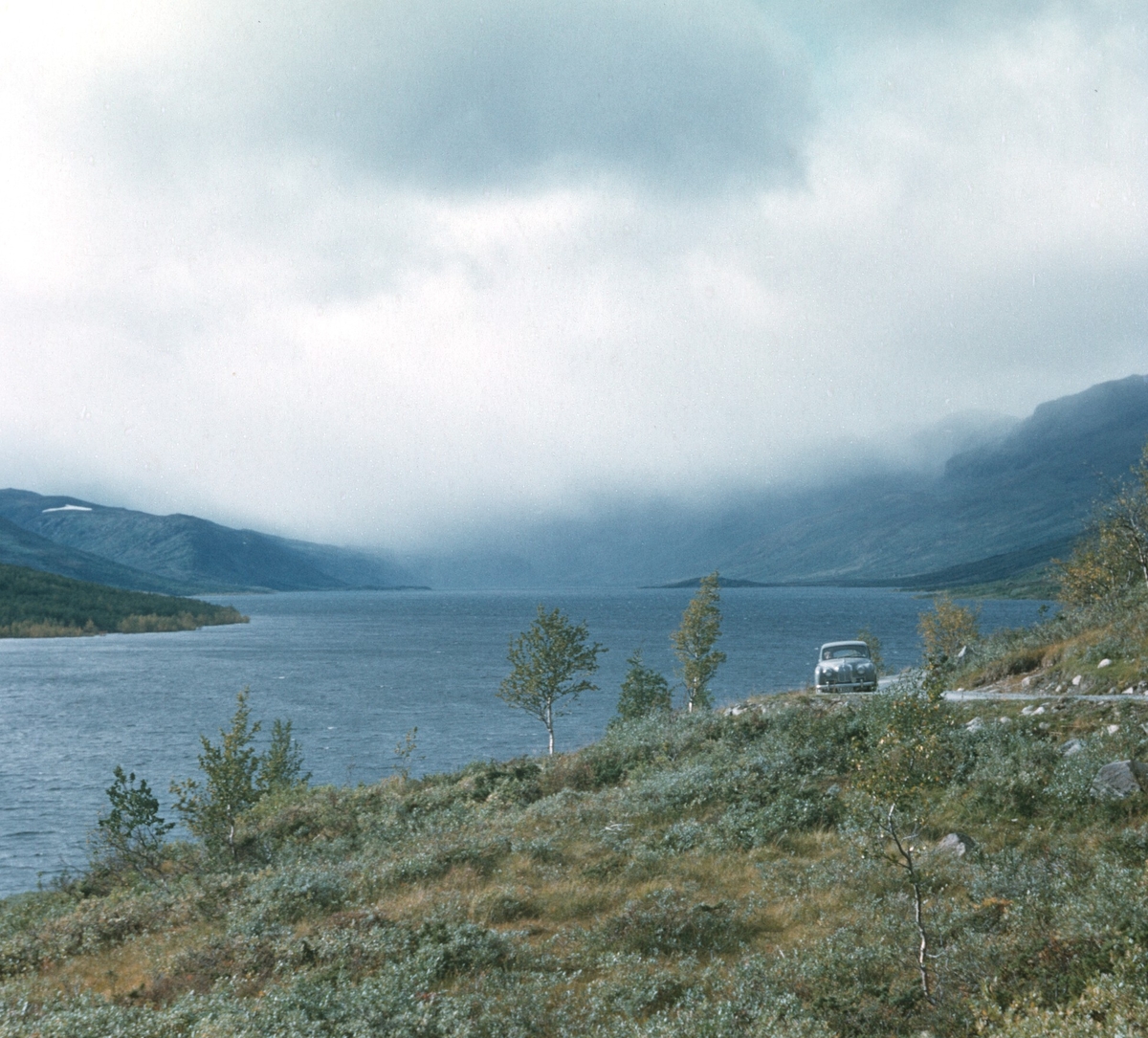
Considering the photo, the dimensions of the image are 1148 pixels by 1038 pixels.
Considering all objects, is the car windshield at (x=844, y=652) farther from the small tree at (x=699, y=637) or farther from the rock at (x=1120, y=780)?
the small tree at (x=699, y=637)

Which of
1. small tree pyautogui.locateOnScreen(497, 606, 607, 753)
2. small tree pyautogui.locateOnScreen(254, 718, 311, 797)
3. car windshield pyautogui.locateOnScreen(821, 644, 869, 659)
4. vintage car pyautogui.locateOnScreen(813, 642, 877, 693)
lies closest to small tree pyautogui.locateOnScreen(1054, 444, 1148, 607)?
car windshield pyautogui.locateOnScreen(821, 644, 869, 659)

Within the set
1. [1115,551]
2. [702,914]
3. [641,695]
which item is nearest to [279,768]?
[641,695]

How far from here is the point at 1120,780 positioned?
15766 millimetres

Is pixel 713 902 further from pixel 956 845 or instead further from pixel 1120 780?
pixel 1120 780

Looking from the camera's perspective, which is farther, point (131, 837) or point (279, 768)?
point (279, 768)

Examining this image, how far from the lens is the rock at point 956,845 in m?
14.7

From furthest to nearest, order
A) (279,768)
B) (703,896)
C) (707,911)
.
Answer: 1. (279,768)
2. (703,896)
3. (707,911)

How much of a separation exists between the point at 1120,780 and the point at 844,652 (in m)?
20.8

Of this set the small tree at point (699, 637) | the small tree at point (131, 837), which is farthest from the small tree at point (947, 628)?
the small tree at point (131, 837)

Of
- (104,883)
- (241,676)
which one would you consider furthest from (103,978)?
(241,676)

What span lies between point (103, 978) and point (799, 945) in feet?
44.0

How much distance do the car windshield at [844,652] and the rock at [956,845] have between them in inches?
803

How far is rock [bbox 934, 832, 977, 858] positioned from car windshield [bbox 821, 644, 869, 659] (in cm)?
2039

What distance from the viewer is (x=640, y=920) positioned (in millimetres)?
13594
